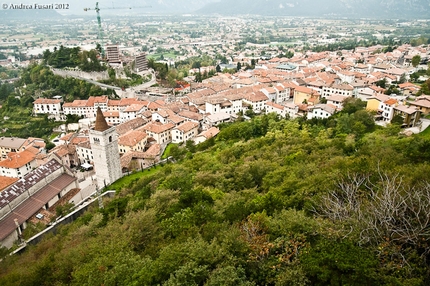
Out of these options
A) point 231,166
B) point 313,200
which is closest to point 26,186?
point 231,166

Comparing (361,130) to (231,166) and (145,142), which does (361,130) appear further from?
(145,142)

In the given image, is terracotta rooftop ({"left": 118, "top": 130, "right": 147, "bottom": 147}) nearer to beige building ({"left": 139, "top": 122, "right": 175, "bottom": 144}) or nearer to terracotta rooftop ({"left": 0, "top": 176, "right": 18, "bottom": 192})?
beige building ({"left": 139, "top": 122, "right": 175, "bottom": 144})

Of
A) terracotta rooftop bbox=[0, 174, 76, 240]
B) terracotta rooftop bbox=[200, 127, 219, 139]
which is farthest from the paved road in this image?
terracotta rooftop bbox=[0, 174, 76, 240]

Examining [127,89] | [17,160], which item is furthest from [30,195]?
[127,89]

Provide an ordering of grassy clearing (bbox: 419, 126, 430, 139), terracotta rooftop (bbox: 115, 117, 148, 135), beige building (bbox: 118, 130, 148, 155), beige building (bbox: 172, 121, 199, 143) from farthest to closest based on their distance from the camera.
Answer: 1. terracotta rooftop (bbox: 115, 117, 148, 135)
2. beige building (bbox: 172, 121, 199, 143)
3. beige building (bbox: 118, 130, 148, 155)
4. grassy clearing (bbox: 419, 126, 430, 139)

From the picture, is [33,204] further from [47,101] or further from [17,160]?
[47,101]

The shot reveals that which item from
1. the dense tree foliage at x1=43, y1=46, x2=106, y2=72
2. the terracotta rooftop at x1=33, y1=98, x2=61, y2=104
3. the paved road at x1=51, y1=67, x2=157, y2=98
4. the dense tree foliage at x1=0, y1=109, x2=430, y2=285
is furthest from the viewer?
the dense tree foliage at x1=43, y1=46, x2=106, y2=72
